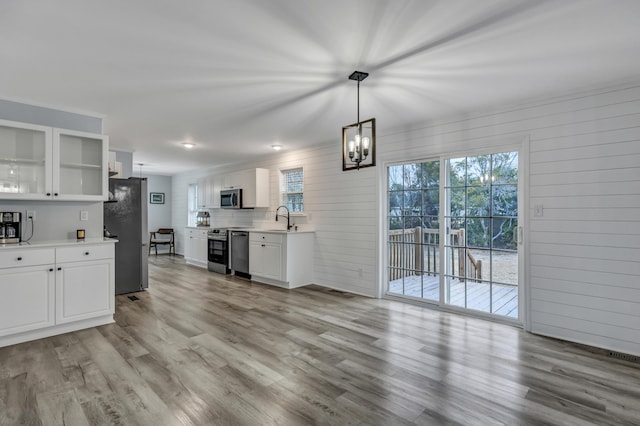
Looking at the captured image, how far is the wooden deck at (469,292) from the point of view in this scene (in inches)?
145

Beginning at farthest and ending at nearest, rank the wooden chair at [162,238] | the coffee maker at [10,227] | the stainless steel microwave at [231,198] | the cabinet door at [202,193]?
1. the wooden chair at [162,238]
2. the cabinet door at [202,193]
3. the stainless steel microwave at [231,198]
4. the coffee maker at [10,227]

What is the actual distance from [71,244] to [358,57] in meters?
3.29

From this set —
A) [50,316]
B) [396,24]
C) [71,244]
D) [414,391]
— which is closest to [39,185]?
[71,244]

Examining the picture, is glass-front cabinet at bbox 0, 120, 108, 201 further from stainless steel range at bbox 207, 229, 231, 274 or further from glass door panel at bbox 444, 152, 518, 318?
glass door panel at bbox 444, 152, 518, 318

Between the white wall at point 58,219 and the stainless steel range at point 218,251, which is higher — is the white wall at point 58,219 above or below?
above

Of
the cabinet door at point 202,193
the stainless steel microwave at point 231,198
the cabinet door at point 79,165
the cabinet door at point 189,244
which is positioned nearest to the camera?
the cabinet door at point 79,165

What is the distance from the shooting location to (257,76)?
2.88 m

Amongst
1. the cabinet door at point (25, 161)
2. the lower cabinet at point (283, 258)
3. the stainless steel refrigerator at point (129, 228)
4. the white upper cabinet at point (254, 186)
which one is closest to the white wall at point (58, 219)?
the cabinet door at point (25, 161)

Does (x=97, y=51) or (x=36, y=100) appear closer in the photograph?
(x=97, y=51)

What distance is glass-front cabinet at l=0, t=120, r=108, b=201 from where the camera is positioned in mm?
3275

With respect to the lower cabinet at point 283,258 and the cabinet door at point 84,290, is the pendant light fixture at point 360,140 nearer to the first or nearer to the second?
the lower cabinet at point 283,258

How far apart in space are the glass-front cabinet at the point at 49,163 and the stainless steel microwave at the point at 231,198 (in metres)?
3.21

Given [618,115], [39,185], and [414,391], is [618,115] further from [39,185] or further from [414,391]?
[39,185]

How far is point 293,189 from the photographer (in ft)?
20.7
